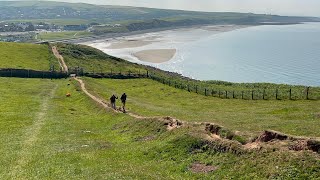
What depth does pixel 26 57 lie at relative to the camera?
121 m

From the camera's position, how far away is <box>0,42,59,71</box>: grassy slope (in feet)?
357

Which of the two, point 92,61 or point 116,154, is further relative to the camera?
point 92,61

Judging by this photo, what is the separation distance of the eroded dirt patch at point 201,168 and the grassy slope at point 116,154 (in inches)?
18.6

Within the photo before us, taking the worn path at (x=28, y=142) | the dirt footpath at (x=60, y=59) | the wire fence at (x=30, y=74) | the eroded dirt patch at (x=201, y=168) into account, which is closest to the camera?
the eroded dirt patch at (x=201, y=168)

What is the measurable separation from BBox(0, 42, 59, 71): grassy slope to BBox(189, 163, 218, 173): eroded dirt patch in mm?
86987

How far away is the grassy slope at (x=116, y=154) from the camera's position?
81.1ft

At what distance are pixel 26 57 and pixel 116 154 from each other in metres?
95.7

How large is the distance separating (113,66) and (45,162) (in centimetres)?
9779

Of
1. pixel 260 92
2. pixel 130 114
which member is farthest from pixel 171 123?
pixel 260 92

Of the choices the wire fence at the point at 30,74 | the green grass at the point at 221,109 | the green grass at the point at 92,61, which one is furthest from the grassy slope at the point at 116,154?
the green grass at the point at 92,61

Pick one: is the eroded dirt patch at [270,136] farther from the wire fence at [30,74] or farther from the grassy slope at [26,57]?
the grassy slope at [26,57]

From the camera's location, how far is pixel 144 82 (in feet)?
336

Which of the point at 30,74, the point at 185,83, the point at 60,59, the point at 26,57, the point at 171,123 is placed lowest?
the point at 185,83

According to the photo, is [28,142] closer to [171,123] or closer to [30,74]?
[171,123]
